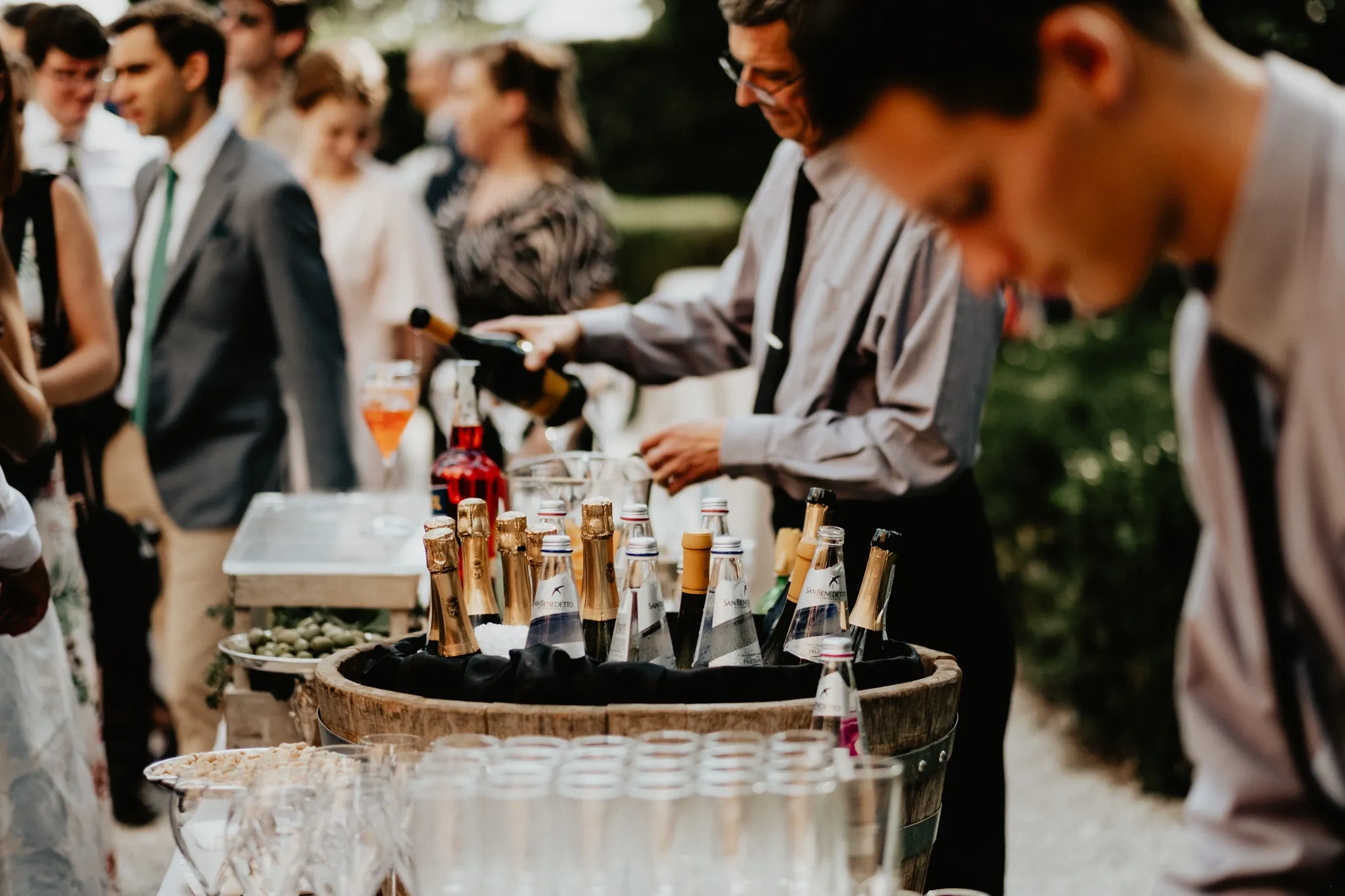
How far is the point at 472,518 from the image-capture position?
6.49 ft

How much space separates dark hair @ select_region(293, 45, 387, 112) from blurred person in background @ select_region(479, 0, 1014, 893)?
3.14m

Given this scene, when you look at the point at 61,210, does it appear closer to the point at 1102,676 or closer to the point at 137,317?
the point at 137,317

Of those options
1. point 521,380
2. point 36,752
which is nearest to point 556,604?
point 521,380

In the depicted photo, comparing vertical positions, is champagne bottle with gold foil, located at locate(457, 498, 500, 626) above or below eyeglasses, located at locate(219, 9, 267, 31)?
below

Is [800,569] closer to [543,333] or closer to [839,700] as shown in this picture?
[839,700]

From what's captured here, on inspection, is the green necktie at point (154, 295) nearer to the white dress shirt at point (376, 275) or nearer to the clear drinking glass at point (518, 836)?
the white dress shirt at point (376, 275)

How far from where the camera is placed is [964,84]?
1071 mm

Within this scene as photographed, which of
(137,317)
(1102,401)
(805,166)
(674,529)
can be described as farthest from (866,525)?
(1102,401)

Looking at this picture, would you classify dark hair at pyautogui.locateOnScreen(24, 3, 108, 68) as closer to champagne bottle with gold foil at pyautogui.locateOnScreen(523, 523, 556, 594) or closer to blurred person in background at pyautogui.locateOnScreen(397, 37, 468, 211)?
blurred person in background at pyautogui.locateOnScreen(397, 37, 468, 211)

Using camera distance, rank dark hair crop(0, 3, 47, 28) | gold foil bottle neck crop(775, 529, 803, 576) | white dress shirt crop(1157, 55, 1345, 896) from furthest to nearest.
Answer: dark hair crop(0, 3, 47, 28) → gold foil bottle neck crop(775, 529, 803, 576) → white dress shirt crop(1157, 55, 1345, 896)

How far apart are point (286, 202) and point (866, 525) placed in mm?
2008

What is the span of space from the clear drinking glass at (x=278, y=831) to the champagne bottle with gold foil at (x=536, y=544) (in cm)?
66

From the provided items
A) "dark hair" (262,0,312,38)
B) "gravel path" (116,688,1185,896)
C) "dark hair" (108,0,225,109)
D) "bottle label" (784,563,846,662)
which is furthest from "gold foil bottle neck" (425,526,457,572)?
"dark hair" (262,0,312,38)

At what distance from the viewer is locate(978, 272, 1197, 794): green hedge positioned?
→ 468 cm
